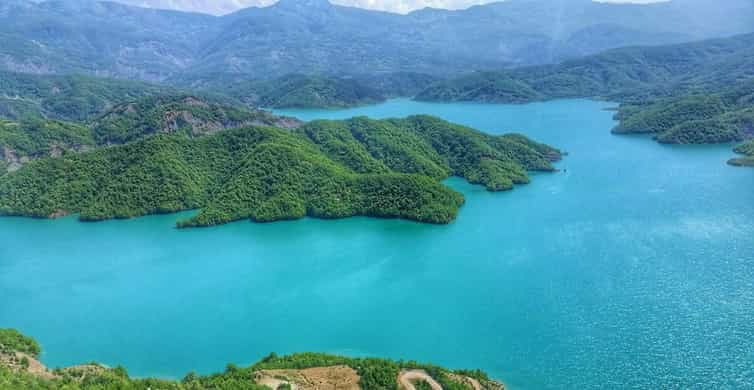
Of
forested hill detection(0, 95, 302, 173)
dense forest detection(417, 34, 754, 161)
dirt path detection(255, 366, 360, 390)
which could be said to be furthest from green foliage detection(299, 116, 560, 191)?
dirt path detection(255, 366, 360, 390)

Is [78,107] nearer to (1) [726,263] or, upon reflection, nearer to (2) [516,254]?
(2) [516,254]

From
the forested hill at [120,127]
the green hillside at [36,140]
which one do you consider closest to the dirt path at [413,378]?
the forested hill at [120,127]

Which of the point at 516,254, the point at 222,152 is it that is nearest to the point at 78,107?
the point at 222,152

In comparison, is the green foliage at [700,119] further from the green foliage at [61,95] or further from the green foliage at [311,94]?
the green foliage at [61,95]

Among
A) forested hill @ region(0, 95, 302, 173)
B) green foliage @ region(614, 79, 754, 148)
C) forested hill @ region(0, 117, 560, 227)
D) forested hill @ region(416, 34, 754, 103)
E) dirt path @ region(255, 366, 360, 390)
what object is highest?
forested hill @ region(416, 34, 754, 103)

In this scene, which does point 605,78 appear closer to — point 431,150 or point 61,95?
point 431,150

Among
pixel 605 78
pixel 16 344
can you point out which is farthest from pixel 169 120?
pixel 605 78

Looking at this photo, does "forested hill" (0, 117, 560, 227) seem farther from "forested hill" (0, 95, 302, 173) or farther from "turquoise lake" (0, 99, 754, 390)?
"forested hill" (0, 95, 302, 173)
